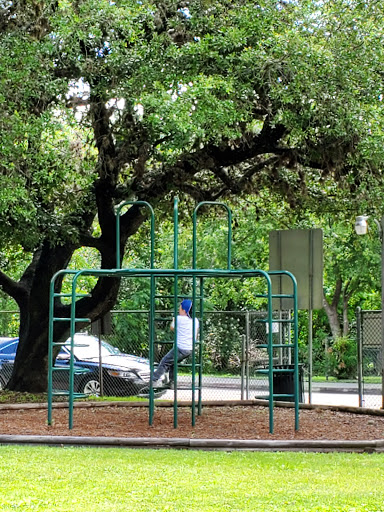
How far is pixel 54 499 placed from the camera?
23.0 feet

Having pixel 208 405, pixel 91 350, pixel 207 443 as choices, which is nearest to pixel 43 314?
pixel 91 350

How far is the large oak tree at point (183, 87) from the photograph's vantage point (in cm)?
1439

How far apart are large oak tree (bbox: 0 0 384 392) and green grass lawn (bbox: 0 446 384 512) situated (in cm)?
564

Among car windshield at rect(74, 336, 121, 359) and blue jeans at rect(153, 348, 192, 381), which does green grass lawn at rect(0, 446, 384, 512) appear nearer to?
blue jeans at rect(153, 348, 192, 381)

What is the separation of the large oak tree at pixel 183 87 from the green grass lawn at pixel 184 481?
564 centimetres

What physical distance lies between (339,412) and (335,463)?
567 centimetres

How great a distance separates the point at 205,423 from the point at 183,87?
5.36m

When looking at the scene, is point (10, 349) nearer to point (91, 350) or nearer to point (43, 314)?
point (91, 350)

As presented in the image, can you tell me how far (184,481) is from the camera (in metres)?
8.02

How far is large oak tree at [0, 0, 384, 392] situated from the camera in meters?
14.4

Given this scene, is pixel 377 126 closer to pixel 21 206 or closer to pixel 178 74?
pixel 178 74

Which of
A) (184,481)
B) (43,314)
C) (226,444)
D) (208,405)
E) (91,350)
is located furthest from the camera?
(91,350)

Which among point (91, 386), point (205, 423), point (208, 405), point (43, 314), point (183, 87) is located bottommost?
point (205, 423)

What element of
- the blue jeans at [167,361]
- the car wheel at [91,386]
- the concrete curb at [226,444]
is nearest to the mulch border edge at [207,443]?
the concrete curb at [226,444]
